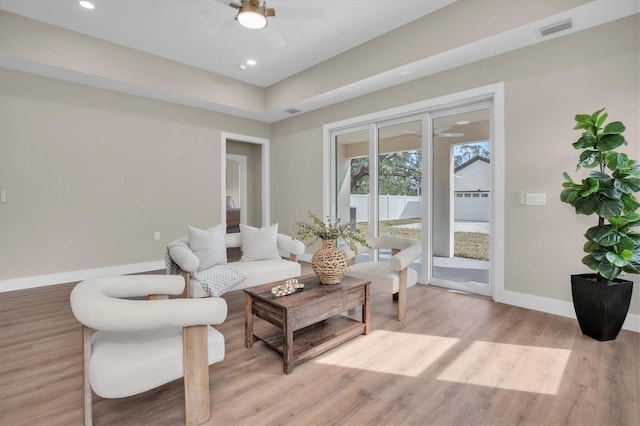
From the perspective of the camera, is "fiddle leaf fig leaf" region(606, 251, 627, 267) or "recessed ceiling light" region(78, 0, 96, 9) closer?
"fiddle leaf fig leaf" region(606, 251, 627, 267)

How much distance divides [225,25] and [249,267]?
296 cm

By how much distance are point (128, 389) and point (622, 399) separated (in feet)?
8.86

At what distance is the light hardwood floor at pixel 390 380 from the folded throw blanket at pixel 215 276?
370mm

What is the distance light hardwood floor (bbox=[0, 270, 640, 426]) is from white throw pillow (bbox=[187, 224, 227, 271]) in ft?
2.10

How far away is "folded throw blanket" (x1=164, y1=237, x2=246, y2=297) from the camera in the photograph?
9.07ft

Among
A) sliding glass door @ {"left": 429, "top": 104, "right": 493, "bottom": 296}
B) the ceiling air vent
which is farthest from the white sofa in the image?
the ceiling air vent

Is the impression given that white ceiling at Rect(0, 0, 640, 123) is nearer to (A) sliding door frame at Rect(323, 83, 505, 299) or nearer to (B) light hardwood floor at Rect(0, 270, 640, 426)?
(A) sliding door frame at Rect(323, 83, 505, 299)

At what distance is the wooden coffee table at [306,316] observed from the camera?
2078mm

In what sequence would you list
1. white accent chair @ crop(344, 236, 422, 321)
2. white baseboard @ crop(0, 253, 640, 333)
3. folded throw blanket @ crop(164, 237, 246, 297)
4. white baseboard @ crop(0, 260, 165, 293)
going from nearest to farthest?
folded throw blanket @ crop(164, 237, 246, 297) < white accent chair @ crop(344, 236, 422, 321) < white baseboard @ crop(0, 253, 640, 333) < white baseboard @ crop(0, 260, 165, 293)

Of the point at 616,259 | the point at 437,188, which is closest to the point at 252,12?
the point at 437,188

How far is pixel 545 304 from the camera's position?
318 centimetres

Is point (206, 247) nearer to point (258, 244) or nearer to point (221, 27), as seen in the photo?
point (258, 244)

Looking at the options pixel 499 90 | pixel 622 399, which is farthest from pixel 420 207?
pixel 622 399

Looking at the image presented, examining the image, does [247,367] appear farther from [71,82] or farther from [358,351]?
[71,82]
